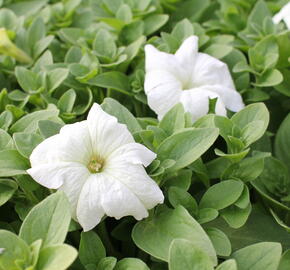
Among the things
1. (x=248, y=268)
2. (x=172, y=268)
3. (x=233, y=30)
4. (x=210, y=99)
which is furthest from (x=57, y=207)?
(x=233, y=30)

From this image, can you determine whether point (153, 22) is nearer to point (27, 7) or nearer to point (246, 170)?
point (27, 7)

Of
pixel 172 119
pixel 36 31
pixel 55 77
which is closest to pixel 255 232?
pixel 172 119

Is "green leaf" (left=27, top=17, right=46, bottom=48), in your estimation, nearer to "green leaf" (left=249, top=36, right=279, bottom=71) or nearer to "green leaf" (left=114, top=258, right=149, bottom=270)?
"green leaf" (left=249, top=36, right=279, bottom=71)

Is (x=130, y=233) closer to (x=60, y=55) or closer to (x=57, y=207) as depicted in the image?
(x=57, y=207)

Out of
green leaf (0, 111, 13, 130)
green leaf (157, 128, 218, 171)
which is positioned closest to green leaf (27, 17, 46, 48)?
green leaf (0, 111, 13, 130)

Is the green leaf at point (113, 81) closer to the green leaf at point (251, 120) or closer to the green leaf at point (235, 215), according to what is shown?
the green leaf at point (251, 120)

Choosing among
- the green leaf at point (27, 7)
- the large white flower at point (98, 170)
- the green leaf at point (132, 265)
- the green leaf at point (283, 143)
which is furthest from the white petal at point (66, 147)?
the green leaf at point (27, 7)

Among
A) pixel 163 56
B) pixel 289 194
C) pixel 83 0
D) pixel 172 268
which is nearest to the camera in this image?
pixel 172 268
